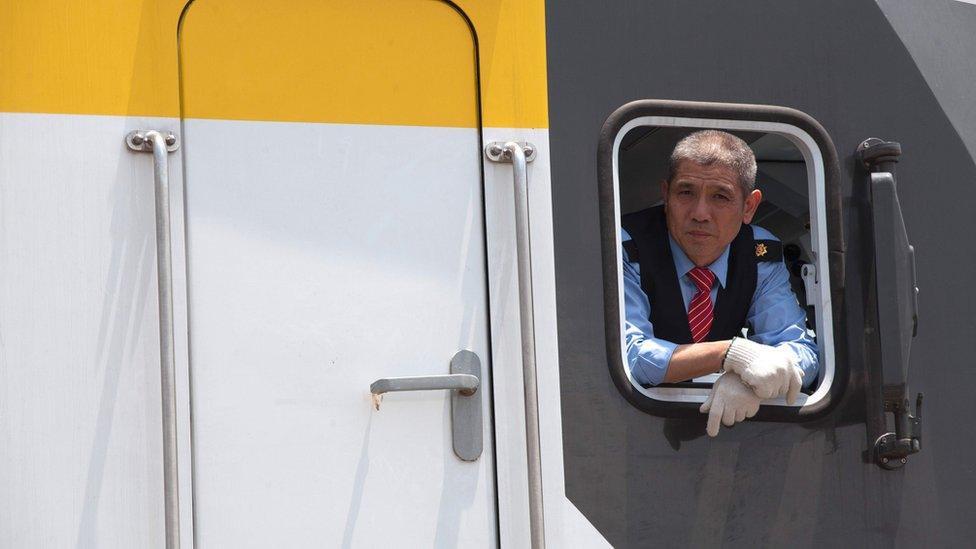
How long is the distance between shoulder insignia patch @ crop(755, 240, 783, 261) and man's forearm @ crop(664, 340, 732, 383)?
0.45 metres

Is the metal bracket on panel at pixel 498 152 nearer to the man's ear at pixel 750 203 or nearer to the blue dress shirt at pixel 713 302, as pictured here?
the blue dress shirt at pixel 713 302

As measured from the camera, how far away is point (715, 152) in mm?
3207

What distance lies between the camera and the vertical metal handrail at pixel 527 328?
2674 millimetres

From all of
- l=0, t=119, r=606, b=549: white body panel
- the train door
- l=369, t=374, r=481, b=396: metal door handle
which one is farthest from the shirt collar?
l=369, t=374, r=481, b=396: metal door handle

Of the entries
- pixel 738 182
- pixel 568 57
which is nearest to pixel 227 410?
pixel 568 57

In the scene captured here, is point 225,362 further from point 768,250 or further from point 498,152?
point 768,250

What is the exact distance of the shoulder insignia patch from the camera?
10.8 ft

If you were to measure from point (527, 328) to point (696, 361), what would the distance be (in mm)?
445

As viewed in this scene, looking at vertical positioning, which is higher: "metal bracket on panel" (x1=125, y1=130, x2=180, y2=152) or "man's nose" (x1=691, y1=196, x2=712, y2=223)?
"metal bracket on panel" (x1=125, y1=130, x2=180, y2=152)

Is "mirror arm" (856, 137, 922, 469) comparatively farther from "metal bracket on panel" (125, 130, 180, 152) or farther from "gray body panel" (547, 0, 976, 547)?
"metal bracket on panel" (125, 130, 180, 152)

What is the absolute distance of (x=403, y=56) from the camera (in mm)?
2766

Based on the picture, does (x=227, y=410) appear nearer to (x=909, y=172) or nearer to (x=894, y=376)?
(x=894, y=376)

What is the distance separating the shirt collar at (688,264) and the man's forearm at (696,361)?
347 mm

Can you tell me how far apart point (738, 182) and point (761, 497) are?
81 cm
